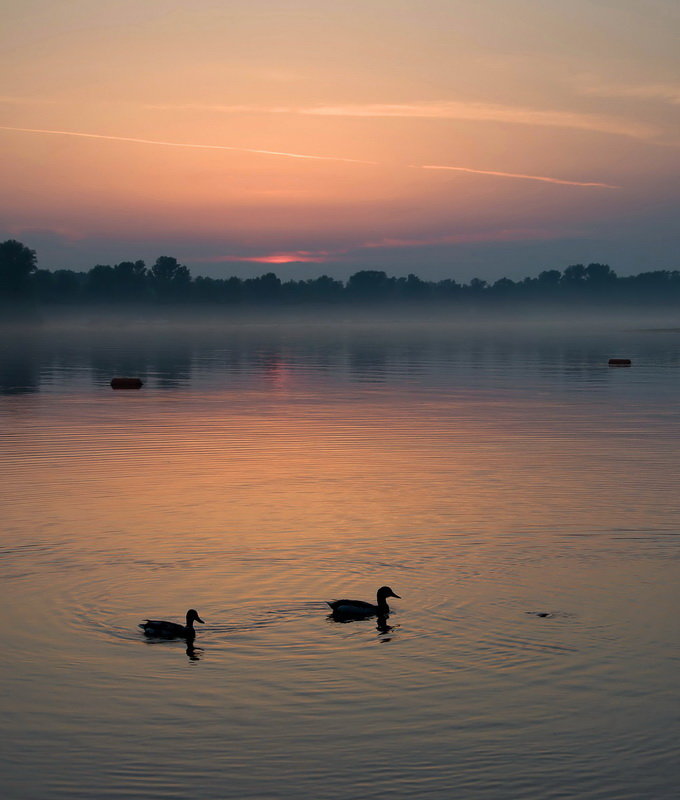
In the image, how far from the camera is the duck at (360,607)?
67.6 ft

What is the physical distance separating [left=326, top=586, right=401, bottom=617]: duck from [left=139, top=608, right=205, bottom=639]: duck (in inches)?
100

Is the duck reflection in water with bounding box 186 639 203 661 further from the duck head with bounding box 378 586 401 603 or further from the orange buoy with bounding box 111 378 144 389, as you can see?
the orange buoy with bounding box 111 378 144 389

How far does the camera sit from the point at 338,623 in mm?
20766

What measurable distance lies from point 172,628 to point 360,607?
339cm

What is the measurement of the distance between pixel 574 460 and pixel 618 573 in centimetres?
1702

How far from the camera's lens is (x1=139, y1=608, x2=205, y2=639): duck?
19.5m

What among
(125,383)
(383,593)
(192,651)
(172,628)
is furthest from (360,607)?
(125,383)

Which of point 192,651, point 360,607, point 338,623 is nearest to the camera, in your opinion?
point 192,651

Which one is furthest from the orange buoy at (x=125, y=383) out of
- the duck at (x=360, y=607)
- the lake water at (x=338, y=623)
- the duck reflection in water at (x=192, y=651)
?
the duck reflection in water at (x=192, y=651)

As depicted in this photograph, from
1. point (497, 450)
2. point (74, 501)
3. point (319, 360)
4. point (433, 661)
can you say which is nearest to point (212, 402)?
point (497, 450)

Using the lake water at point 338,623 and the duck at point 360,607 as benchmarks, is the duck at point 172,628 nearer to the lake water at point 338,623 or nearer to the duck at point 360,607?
the lake water at point 338,623

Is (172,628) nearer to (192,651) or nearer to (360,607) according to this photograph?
(192,651)

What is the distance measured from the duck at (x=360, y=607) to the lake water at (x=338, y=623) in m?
0.22

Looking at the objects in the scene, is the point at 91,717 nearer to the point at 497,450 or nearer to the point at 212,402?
the point at 497,450
